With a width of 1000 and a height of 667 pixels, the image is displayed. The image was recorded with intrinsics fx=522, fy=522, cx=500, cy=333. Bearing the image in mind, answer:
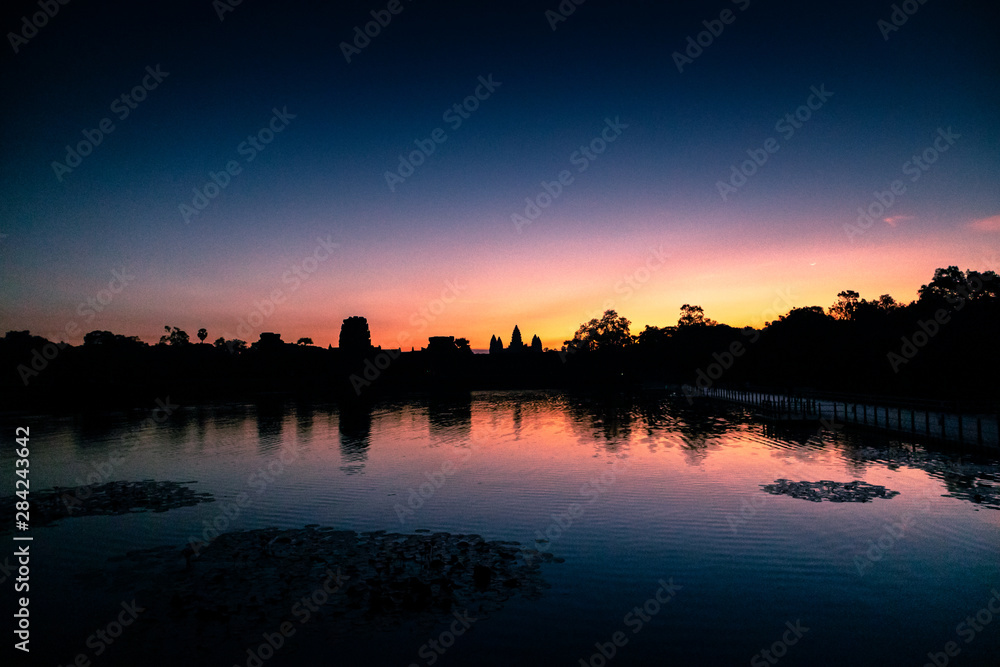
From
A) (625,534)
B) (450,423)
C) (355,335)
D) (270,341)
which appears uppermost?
(355,335)

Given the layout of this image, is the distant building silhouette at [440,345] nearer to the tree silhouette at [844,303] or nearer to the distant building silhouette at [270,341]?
the distant building silhouette at [270,341]

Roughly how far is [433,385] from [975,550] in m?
128

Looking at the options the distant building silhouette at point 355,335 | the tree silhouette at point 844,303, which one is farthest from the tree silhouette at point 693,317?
the distant building silhouette at point 355,335

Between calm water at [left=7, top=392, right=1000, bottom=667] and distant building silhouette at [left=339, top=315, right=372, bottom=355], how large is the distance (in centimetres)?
14581

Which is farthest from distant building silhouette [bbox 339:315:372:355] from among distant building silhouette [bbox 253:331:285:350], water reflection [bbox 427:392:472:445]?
water reflection [bbox 427:392:472:445]

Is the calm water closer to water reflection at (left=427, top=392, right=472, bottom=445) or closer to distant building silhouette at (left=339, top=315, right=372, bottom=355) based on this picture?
water reflection at (left=427, top=392, right=472, bottom=445)

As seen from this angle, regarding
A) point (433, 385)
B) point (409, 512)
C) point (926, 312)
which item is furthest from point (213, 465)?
point (433, 385)

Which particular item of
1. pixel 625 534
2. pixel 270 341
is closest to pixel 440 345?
pixel 270 341

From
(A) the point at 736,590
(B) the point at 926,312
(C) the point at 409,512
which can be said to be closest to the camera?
(A) the point at 736,590

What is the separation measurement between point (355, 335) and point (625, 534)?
178979 mm

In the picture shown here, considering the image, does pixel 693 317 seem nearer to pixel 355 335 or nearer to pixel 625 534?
pixel 355 335

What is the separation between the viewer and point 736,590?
13.4 metres

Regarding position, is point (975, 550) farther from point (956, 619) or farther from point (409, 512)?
point (409, 512)

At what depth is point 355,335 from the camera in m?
188
